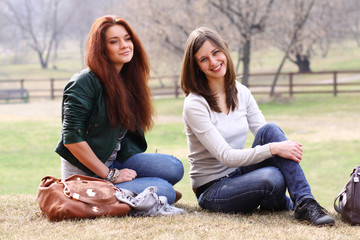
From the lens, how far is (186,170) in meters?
6.53

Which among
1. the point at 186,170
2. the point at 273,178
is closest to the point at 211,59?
the point at 273,178

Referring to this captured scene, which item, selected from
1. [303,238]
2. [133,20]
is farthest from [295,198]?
[133,20]

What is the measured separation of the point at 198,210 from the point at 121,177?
0.50 metres

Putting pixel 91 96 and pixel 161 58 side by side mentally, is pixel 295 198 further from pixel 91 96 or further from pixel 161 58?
pixel 161 58

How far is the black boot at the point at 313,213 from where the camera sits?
2.60 metres

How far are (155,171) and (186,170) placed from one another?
3.45 metres

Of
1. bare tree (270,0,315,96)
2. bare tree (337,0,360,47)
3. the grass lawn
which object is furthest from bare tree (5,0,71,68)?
bare tree (270,0,315,96)

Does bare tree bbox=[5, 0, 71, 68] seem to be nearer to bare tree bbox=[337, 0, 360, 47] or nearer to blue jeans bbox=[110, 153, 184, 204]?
bare tree bbox=[337, 0, 360, 47]

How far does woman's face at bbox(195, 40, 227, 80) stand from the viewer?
2861 mm

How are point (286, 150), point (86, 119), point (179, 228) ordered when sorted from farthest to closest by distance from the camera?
point (86, 119), point (286, 150), point (179, 228)

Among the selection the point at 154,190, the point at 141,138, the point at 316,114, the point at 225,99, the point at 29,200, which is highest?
the point at 225,99

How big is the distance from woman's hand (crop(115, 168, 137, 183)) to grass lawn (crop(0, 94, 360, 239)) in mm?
277

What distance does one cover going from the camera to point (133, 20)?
60.3 ft

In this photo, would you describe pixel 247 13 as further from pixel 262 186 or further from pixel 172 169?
pixel 262 186
